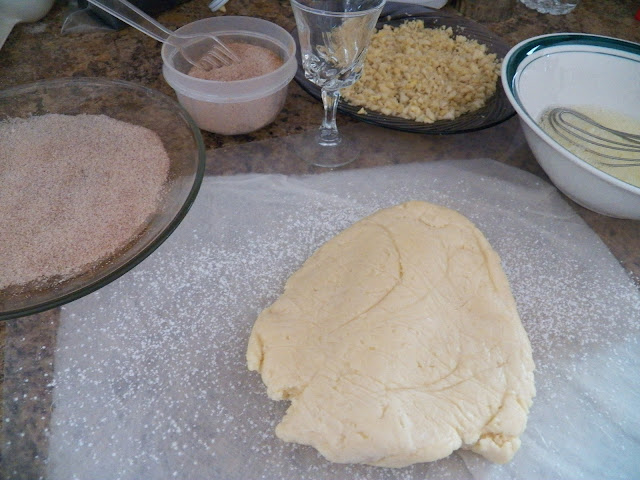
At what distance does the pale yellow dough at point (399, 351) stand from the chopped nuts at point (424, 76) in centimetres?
40

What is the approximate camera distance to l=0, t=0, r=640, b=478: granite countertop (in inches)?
29.5

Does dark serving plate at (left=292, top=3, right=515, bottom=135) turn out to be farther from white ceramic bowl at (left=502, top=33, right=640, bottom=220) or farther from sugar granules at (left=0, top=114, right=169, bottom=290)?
sugar granules at (left=0, top=114, right=169, bottom=290)

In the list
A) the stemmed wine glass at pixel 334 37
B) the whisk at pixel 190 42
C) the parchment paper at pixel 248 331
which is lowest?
the parchment paper at pixel 248 331

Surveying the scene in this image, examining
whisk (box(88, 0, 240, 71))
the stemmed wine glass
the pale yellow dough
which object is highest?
the stemmed wine glass

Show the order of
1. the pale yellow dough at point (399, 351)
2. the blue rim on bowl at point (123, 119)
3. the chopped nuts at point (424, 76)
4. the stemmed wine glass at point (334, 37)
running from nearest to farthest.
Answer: the pale yellow dough at point (399, 351)
the blue rim on bowl at point (123, 119)
the stemmed wine glass at point (334, 37)
the chopped nuts at point (424, 76)

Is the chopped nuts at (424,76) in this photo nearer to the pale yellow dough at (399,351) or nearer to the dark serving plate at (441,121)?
the dark serving plate at (441,121)

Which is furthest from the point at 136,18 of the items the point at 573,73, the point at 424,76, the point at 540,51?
the point at 573,73

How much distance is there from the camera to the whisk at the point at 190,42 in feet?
3.69

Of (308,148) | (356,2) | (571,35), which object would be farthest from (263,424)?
(571,35)

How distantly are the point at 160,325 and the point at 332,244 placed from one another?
341mm

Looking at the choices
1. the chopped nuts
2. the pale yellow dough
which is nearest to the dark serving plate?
the chopped nuts

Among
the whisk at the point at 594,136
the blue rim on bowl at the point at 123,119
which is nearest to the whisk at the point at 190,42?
the blue rim on bowl at the point at 123,119

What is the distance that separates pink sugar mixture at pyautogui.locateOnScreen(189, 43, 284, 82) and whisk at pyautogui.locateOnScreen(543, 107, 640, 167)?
2.21ft

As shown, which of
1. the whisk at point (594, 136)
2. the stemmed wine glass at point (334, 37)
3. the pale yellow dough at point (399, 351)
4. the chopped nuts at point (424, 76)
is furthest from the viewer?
the chopped nuts at point (424, 76)
